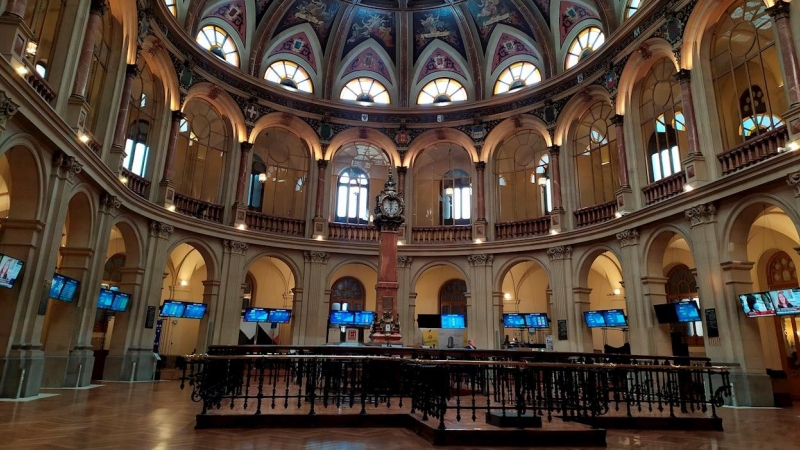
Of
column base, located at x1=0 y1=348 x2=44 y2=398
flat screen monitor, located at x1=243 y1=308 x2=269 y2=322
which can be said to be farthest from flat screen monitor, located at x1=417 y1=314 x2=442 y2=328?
column base, located at x1=0 y1=348 x2=44 y2=398

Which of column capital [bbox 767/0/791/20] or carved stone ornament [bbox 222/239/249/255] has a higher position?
column capital [bbox 767/0/791/20]

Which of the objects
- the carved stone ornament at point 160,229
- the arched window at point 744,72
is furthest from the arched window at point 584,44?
the carved stone ornament at point 160,229

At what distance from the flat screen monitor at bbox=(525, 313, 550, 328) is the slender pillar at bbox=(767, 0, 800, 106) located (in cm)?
1148

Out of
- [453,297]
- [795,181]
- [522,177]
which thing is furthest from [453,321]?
[795,181]

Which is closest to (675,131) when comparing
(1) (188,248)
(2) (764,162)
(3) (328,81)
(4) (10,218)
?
(2) (764,162)

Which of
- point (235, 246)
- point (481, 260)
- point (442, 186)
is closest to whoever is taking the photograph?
point (235, 246)

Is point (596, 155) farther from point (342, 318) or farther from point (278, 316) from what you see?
point (278, 316)

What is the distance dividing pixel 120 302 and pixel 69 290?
9.46 feet

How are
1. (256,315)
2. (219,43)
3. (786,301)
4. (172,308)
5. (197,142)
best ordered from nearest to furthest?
(786,301) → (172,308) → (197,142) → (256,315) → (219,43)

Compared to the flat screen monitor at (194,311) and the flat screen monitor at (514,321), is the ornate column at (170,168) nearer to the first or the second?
the flat screen monitor at (194,311)

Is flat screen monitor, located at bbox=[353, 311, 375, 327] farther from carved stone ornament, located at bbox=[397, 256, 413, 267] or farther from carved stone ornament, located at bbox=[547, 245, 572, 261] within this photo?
carved stone ornament, located at bbox=[547, 245, 572, 261]

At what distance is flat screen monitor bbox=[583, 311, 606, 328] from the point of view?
55.6ft

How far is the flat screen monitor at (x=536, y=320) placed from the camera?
786 inches

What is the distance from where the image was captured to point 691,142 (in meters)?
13.9
